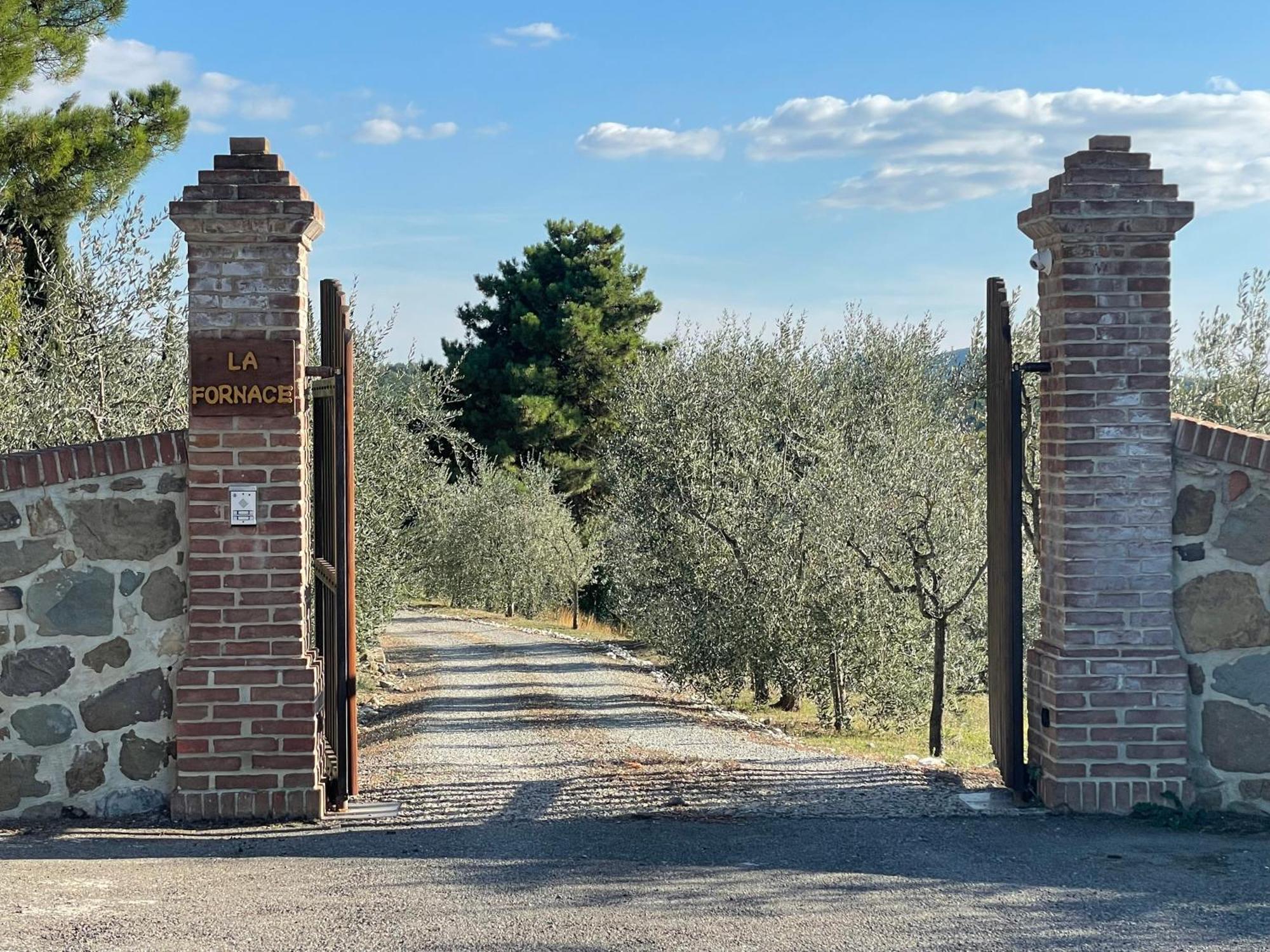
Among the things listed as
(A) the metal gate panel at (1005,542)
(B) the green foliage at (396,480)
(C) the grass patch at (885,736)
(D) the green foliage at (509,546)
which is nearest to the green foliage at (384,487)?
(B) the green foliage at (396,480)

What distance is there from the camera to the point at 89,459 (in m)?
6.17

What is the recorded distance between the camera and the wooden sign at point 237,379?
6188mm

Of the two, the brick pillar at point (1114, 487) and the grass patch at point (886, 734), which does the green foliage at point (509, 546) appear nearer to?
the grass patch at point (886, 734)

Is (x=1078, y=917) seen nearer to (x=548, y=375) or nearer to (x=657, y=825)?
(x=657, y=825)

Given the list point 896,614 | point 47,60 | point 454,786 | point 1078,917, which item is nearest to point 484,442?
point 47,60

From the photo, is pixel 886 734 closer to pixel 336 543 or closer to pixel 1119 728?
pixel 1119 728

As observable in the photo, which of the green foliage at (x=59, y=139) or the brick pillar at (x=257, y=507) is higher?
the green foliage at (x=59, y=139)

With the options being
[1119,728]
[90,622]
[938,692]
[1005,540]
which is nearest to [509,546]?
[938,692]

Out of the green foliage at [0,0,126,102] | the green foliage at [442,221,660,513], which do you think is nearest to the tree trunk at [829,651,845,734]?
the green foliage at [0,0,126,102]

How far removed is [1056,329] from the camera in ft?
21.1

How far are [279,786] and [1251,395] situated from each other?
10326 millimetres

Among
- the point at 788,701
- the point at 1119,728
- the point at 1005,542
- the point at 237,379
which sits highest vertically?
the point at 237,379

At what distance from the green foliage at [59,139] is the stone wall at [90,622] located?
7.43 metres

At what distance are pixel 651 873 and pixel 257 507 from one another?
2628mm
